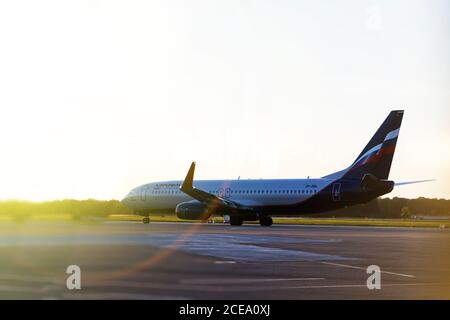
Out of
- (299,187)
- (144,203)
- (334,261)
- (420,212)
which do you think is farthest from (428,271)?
(420,212)

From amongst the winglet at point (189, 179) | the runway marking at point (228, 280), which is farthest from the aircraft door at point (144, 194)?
the runway marking at point (228, 280)

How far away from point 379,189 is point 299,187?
Answer: 300 inches

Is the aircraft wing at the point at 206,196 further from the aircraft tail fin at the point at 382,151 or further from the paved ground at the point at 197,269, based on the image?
the paved ground at the point at 197,269

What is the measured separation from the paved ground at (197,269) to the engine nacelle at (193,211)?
3394 centimetres

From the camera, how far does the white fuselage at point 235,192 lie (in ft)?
193

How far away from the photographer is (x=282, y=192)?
6003cm

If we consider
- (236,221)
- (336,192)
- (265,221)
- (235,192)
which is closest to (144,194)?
(235,192)

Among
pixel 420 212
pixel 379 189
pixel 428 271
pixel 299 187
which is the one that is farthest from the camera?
pixel 420 212

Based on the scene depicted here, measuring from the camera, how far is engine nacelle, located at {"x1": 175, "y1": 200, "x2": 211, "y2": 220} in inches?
2398

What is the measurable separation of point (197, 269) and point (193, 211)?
146ft

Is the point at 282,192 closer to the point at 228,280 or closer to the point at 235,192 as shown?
the point at 235,192

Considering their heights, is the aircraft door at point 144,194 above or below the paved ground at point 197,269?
above
